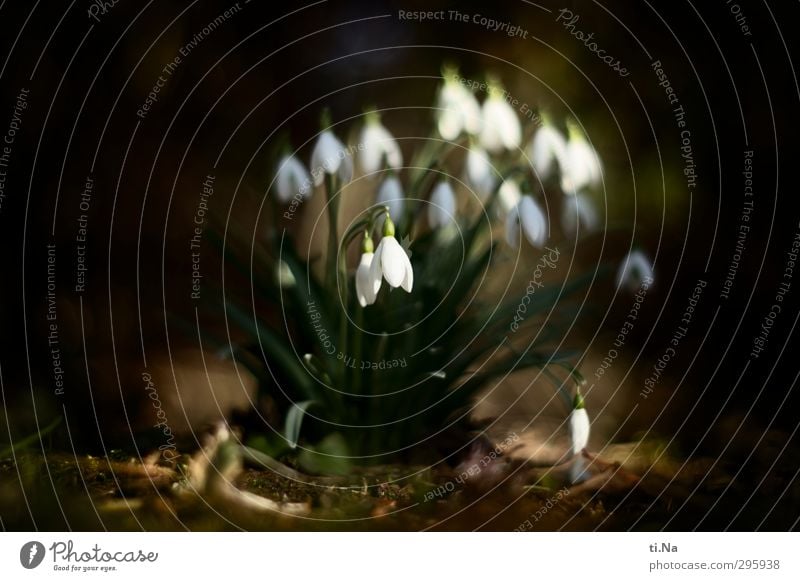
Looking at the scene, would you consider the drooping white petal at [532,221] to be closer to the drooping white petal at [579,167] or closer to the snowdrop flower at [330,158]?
the drooping white petal at [579,167]

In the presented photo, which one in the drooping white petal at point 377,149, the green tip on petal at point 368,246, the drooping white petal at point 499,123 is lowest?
the green tip on petal at point 368,246

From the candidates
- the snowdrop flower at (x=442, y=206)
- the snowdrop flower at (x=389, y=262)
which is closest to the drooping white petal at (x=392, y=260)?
the snowdrop flower at (x=389, y=262)

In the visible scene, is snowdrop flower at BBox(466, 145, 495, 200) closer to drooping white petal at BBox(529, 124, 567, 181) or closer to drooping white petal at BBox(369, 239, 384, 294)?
drooping white petal at BBox(529, 124, 567, 181)

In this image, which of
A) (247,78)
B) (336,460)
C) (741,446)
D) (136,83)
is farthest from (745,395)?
(136,83)

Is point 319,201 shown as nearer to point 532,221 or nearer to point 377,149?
point 377,149

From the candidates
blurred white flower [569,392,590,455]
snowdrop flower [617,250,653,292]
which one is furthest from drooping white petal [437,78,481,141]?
blurred white flower [569,392,590,455]

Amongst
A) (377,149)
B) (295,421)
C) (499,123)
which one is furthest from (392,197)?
(295,421)
